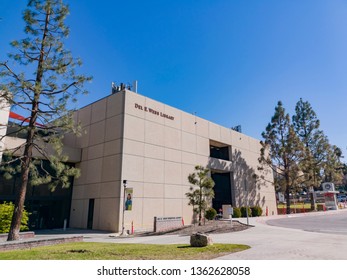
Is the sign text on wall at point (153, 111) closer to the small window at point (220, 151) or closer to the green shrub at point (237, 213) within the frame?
the small window at point (220, 151)

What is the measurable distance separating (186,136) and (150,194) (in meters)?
8.45

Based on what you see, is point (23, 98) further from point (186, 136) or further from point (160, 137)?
point (186, 136)

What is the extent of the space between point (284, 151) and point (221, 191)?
491 inches

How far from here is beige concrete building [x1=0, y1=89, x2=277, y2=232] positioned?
74.3 feet

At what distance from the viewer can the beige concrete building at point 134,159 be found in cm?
2264

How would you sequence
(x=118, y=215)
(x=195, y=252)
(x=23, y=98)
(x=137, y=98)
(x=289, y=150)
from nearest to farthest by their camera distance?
(x=195, y=252) < (x=23, y=98) < (x=118, y=215) < (x=137, y=98) < (x=289, y=150)

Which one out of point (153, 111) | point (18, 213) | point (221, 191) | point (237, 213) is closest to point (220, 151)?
point (221, 191)

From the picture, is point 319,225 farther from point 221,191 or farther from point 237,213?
point 221,191

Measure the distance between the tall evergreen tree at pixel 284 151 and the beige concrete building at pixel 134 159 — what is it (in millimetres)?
13467

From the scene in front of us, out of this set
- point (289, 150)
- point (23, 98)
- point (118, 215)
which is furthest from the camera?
point (289, 150)

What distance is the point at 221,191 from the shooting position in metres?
34.6

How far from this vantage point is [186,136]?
96.4 ft
